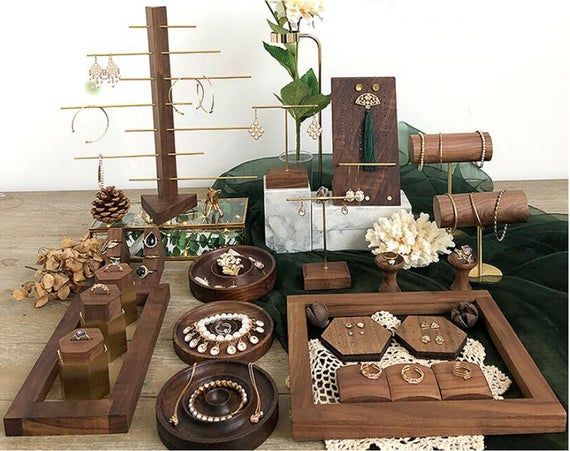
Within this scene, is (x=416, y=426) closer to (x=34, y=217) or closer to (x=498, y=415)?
(x=498, y=415)

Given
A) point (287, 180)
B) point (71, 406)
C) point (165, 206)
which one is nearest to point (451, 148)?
point (287, 180)

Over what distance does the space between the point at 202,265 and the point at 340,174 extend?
0.93 feet

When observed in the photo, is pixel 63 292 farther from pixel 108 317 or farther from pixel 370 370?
pixel 370 370

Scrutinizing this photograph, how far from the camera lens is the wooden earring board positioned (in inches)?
50.9

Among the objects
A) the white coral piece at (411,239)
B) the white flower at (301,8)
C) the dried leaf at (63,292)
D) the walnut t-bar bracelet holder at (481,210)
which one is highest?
the white flower at (301,8)

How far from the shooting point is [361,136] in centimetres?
130

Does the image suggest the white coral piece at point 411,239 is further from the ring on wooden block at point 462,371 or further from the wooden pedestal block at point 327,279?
the ring on wooden block at point 462,371

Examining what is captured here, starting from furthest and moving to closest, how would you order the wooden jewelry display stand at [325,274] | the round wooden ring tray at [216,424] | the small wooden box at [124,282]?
the wooden jewelry display stand at [325,274]
the small wooden box at [124,282]
the round wooden ring tray at [216,424]

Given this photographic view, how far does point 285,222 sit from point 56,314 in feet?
1.33

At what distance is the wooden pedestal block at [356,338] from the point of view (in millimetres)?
1002

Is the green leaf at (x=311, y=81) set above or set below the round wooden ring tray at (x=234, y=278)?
above

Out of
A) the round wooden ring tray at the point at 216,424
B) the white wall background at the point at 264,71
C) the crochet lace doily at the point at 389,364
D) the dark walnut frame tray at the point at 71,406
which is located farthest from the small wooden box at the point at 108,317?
the white wall background at the point at 264,71

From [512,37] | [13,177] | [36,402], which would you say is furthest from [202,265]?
[512,37]

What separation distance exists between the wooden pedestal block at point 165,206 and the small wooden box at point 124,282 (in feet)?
0.65
